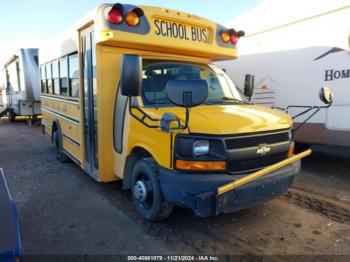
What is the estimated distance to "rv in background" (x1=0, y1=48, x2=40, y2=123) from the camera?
14.3 meters

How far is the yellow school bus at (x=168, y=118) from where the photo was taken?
11.0 feet

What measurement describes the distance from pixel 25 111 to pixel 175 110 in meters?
13.3

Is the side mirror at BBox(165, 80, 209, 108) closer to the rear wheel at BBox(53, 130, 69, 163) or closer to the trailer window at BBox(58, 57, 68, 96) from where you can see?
the trailer window at BBox(58, 57, 68, 96)

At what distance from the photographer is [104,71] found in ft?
14.9

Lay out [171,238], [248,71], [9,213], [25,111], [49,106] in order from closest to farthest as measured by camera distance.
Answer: [9,213], [171,238], [248,71], [49,106], [25,111]

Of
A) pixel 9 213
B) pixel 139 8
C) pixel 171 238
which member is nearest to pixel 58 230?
pixel 171 238

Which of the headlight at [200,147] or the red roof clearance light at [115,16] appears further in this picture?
the red roof clearance light at [115,16]

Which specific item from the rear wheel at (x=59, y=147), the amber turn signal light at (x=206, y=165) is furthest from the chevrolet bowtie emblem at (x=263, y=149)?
the rear wheel at (x=59, y=147)

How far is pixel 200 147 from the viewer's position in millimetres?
3352

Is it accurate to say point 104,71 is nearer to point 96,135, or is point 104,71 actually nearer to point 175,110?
point 96,135

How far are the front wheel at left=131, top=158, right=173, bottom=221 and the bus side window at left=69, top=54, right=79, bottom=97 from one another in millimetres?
2230

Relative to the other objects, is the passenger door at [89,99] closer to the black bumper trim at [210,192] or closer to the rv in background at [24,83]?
the black bumper trim at [210,192]

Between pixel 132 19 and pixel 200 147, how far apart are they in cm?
199

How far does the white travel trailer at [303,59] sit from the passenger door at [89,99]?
3657mm
